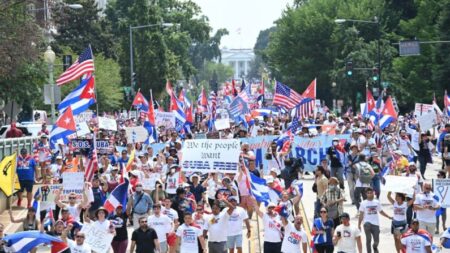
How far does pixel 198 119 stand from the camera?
5506 cm

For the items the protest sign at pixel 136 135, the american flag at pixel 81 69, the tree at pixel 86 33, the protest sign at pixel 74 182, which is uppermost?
the tree at pixel 86 33

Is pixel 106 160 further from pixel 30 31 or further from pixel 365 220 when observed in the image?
pixel 30 31

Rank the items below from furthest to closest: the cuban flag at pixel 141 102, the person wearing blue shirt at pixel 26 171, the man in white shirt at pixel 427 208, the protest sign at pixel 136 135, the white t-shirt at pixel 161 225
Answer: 1. the cuban flag at pixel 141 102
2. the protest sign at pixel 136 135
3. the person wearing blue shirt at pixel 26 171
4. the man in white shirt at pixel 427 208
5. the white t-shirt at pixel 161 225

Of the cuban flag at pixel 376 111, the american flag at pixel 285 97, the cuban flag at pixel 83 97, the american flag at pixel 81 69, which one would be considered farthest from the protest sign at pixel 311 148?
the cuban flag at pixel 83 97

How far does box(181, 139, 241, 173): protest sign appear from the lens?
20172 mm

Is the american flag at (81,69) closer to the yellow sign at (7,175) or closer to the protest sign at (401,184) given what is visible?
the yellow sign at (7,175)

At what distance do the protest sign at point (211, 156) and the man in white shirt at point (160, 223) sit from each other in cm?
241

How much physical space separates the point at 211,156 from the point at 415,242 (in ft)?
16.8

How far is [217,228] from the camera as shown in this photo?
59.0ft

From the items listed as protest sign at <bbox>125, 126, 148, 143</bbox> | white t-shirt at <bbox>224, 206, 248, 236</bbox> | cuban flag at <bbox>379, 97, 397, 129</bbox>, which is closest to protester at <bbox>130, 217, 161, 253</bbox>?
white t-shirt at <bbox>224, 206, 248, 236</bbox>

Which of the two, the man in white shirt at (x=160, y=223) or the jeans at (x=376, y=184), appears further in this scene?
the jeans at (x=376, y=184)

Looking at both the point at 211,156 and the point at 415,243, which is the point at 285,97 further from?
the point at 415,243

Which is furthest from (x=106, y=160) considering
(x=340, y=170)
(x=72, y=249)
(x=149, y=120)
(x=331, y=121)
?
(x=331, y=121)

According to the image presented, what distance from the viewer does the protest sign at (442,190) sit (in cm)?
2006
